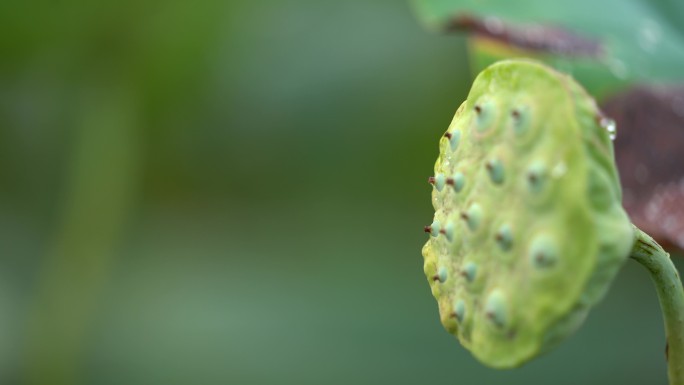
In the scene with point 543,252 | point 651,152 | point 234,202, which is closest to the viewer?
point 543,252

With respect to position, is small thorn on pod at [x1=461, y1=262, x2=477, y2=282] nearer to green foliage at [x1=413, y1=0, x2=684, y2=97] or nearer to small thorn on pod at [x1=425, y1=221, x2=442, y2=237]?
small thorn on pod at [x1=425, y1=221, x2=442, y2=237]

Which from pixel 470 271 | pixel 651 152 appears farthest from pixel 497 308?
pixel 651 152

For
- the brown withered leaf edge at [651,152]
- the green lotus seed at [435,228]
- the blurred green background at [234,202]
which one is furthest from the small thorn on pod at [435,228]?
the blurred green background at [234,202]

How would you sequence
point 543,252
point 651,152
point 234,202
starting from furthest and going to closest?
point 234,202 → point 651,152 → point 543,252

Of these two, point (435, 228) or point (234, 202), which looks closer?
point (435, 228)

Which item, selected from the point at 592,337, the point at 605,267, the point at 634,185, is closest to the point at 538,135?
the point at 605,267

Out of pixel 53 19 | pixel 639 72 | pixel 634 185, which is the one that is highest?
pixel 53 19

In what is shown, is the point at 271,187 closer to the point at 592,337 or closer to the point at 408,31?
the point at 408,31

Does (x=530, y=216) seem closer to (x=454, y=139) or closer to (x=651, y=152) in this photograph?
(x=454, y=139)
